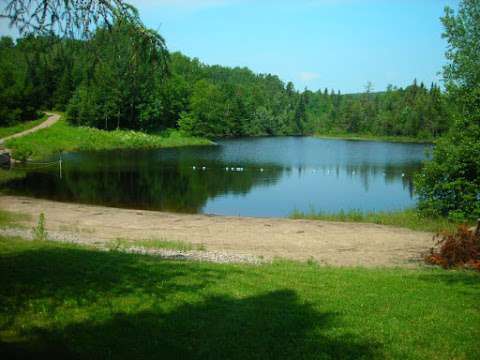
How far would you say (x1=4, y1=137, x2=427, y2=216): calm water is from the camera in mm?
32062

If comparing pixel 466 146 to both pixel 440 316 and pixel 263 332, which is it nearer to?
pixel 440 316

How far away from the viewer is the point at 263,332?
6844mm

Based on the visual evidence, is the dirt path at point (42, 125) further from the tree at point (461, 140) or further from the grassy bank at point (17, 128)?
the tree at point (461, 140)

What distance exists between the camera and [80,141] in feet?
235

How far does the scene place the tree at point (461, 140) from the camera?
21.4 metres

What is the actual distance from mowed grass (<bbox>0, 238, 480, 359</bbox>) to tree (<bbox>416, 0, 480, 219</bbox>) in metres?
12.4

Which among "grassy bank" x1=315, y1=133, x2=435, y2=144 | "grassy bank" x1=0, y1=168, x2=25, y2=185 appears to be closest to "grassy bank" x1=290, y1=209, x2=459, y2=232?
"grassy bank" x1=0, y1=168, x2=25, y2=185

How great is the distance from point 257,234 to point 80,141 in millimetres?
57375

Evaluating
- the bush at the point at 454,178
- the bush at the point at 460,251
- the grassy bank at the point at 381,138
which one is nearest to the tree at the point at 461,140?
the bush at the point at 454,178

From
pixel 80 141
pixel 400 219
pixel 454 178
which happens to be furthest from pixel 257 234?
pixel 80 141

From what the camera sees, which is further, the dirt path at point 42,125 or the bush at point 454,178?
the dirt path at point 42,125

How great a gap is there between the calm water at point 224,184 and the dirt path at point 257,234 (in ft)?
17.5

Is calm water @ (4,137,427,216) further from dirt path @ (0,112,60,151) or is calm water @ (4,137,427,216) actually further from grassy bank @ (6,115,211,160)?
dirt path @ (0,112,60,151)

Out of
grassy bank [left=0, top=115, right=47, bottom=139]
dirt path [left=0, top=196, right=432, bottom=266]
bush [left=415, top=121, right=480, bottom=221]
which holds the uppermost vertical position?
grassy bank [left=0, top=115, right=47, bottom=139]
